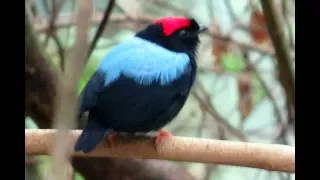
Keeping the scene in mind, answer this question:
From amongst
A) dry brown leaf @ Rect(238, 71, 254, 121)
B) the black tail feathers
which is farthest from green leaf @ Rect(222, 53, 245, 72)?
the black tail feathers

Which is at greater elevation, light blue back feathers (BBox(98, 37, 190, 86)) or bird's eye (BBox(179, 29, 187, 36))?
bird's eye (BBox(179, 29, 187, 36))

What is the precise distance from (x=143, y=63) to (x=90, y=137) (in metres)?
0.15

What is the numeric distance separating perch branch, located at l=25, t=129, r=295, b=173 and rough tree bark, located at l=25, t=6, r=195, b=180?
1.0 inches

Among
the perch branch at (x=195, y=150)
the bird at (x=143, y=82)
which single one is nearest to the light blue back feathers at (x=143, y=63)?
the bird at (x=143, y=82)

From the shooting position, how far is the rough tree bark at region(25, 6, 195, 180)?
2.77 ft

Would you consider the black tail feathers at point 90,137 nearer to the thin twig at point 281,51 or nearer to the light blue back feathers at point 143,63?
the light blue back feathers at point 143,63

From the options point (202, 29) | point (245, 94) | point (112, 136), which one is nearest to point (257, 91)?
point (245, 94)

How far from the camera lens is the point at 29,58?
867 millimetres

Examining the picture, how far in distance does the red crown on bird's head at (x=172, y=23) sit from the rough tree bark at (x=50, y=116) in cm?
20

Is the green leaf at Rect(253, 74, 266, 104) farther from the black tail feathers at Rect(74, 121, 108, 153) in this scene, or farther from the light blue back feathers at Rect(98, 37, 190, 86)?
the black tail feathers at Rect(74, 121, 108, 153)

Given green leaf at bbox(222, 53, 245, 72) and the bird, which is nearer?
the bird

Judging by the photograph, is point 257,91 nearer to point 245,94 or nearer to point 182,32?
point 245,94

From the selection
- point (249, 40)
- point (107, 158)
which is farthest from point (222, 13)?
point (107, 158)
